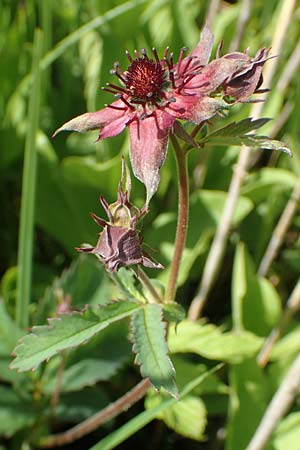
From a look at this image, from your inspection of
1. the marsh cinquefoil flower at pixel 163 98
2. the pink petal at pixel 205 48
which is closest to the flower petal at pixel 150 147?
the marsh cinquefoil flower at pixel 163 98

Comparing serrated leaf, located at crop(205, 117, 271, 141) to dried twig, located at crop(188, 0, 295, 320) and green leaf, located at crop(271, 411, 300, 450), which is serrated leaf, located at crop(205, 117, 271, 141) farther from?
green leaf, located at crop(271, 411, 300, 450)

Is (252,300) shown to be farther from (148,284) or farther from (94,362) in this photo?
(148,284)

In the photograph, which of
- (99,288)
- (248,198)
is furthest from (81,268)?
(248,198)

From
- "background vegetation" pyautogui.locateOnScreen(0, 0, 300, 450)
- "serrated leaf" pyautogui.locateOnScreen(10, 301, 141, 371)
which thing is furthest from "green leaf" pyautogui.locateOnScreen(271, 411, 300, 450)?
"serrated leaf" pyautogui.locateOnScreen(10, 301, 141, 371)

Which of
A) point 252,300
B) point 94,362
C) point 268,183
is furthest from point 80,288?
point 268,183

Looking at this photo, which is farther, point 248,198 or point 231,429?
point 248,198

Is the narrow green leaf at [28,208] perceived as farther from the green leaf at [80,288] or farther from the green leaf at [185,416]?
the green leaf at [185,416]

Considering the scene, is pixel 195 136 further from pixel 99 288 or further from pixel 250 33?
pixel 250 33
